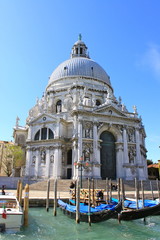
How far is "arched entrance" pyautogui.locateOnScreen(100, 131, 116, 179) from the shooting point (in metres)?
27.8

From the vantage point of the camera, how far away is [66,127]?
100ft

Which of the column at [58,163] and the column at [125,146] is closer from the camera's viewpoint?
the column at [58,163]

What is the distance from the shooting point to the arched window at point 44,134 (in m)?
29.0

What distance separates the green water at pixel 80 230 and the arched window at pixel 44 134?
17.0 m

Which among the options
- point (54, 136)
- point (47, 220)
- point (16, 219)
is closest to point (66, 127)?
point (54, 136)

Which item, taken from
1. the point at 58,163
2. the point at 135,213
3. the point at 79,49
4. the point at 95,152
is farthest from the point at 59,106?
the point at 135,213

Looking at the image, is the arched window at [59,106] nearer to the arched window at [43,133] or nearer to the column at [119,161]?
the arched window at [43,133]

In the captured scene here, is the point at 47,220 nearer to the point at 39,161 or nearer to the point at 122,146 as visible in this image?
the point at 39,161

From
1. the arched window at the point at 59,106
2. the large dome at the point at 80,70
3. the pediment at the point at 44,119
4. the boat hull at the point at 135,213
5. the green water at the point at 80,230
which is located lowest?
the green water at the point at 80,230

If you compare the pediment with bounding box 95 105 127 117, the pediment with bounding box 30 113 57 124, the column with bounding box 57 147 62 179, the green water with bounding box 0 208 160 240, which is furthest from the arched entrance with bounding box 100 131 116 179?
the green water with bounding box 0 208 160 240

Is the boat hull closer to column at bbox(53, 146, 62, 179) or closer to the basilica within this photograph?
the basilica

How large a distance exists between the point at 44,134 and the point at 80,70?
52.0 feet

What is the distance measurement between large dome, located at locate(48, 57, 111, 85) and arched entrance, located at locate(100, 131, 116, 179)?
47.5 feet

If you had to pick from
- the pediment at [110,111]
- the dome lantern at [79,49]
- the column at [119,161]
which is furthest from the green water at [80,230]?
the dome lantern at [79,49]
